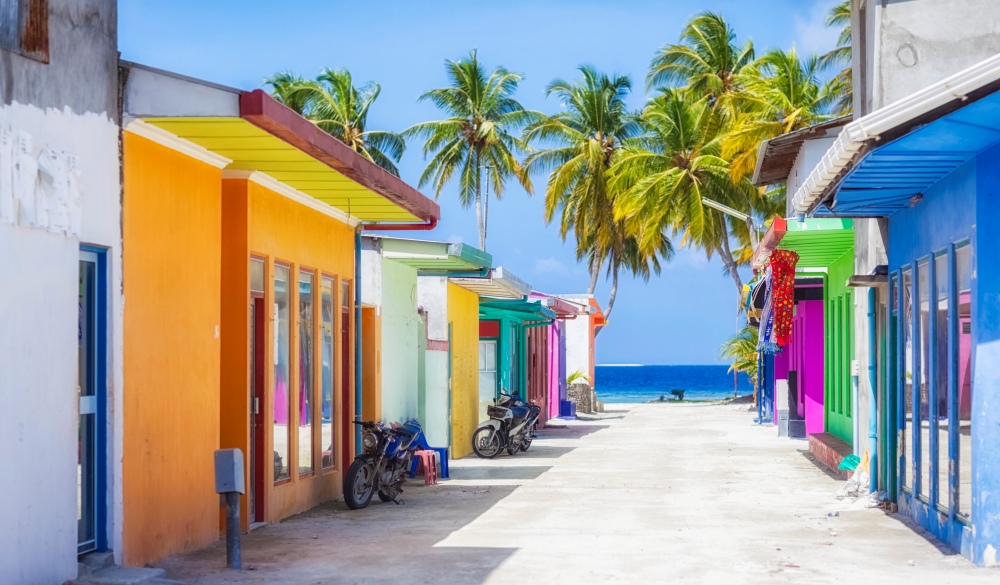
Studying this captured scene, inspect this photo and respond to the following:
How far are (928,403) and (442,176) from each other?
3935 centimetres

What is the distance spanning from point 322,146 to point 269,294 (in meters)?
2.68

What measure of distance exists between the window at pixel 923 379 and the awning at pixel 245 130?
4.94 metres

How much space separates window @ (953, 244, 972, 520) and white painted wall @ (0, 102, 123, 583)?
616 centimetres

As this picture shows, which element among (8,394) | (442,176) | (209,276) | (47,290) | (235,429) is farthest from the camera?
A: (442,176)

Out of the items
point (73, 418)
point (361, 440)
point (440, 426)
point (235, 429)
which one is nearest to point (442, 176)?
point (440, 426)

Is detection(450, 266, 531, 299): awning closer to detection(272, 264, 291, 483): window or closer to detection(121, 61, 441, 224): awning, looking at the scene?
detection(272, 264, 291, 483): window

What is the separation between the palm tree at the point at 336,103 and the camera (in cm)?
4834

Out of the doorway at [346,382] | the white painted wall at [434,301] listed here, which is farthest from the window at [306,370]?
the white painted wall at [434,301]

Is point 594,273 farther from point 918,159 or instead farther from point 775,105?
point 918,159

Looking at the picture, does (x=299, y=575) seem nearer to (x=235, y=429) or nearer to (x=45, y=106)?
(x=235, y=429)

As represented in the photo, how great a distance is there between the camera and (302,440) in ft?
44.2

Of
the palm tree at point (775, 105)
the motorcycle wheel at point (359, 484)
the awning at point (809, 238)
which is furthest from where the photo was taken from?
the palm tree at point (775, 105)

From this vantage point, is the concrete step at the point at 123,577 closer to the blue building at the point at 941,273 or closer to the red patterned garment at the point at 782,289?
the blue building at the point at 941,273

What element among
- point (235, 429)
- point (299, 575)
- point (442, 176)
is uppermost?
point (442, 176)
